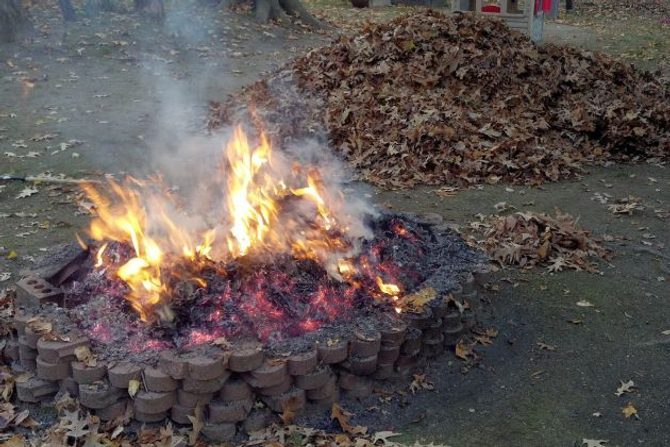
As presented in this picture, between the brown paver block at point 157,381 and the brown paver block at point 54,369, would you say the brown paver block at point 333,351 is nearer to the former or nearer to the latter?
the brown paver block at point 157,381

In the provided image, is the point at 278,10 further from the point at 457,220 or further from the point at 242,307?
the point at 242,307

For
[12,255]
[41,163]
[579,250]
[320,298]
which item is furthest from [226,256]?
[41,163]

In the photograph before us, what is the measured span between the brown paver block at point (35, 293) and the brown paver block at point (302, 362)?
6.14ft

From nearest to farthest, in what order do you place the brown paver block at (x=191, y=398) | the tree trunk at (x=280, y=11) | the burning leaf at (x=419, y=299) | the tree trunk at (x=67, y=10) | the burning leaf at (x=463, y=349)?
the brown paver block at (x=191, y=398), the burning leaf at (x=419, y=299), the burning leaf at (x=463, y=349), the tree trunk at (x=67, y=10), the tree trunk at (x=280, y=11)

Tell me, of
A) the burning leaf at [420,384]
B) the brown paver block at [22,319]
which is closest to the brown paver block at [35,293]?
the brown paver block at [22,319]

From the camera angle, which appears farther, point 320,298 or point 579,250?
point 579,250

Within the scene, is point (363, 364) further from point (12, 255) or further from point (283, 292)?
point (12, 255)

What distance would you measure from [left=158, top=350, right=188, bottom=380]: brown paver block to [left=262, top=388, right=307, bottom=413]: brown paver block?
57 centimetres

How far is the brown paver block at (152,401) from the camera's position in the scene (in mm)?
4176

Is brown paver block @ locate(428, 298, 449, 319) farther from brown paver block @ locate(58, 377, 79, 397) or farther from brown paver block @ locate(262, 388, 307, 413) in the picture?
brown paver block @ locate(58, 377, 79, 397)

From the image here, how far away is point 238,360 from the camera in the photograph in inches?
164

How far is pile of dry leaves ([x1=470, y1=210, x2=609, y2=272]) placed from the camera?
6.73 metres

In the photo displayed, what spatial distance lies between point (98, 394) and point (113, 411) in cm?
15

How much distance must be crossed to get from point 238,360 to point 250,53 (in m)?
14.5
